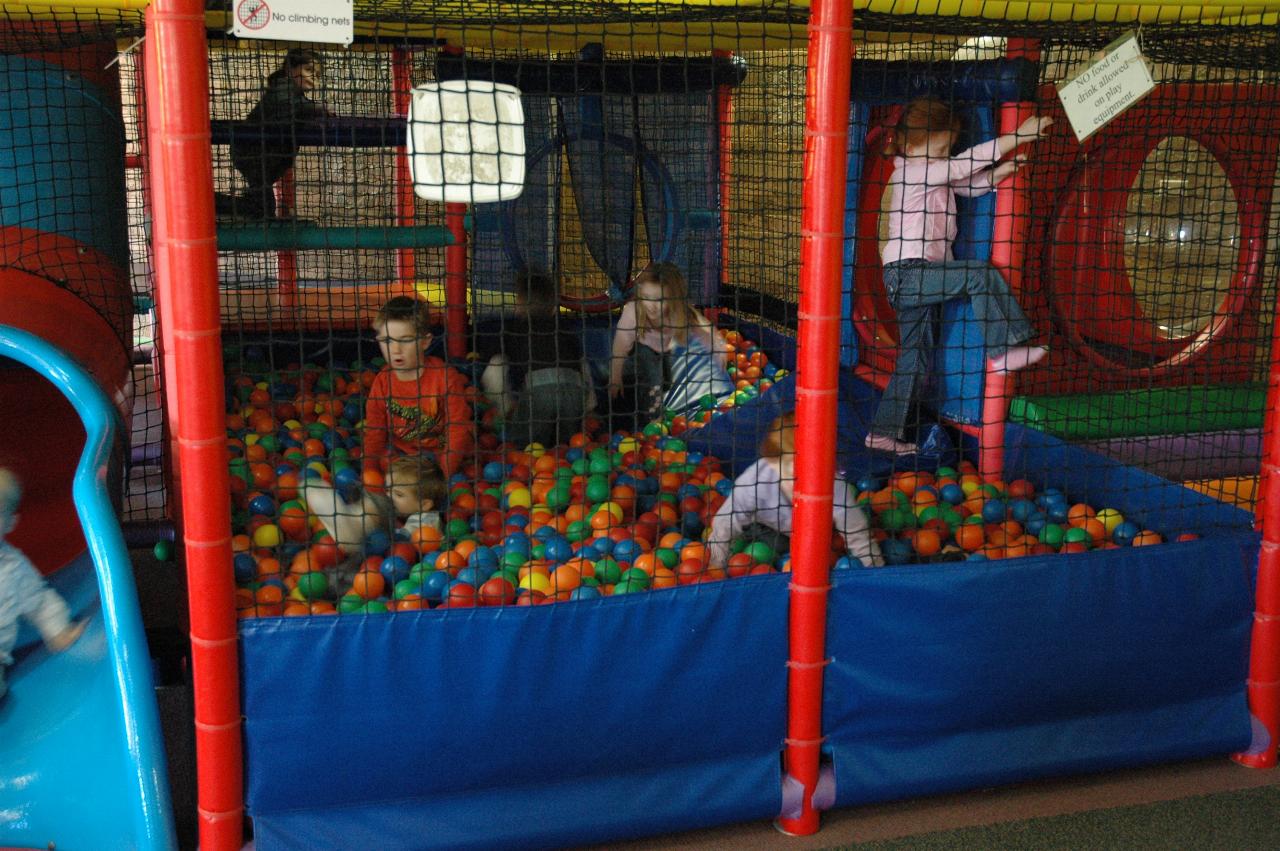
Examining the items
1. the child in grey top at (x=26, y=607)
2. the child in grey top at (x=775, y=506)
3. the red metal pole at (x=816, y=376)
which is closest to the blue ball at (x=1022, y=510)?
the child in grey top at (x=775, y=506)

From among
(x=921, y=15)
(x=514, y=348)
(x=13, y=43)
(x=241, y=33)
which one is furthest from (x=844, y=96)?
(x=514, y=348)

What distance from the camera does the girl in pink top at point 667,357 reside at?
4.36m

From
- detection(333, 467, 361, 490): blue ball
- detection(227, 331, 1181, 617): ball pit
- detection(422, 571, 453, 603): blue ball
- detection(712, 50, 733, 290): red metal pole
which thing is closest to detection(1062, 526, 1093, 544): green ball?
detection(227, 331, 1181, 617): ball pit

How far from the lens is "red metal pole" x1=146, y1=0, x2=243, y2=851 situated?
190 centimetres

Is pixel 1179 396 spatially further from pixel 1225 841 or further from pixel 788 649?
pixel 788 649

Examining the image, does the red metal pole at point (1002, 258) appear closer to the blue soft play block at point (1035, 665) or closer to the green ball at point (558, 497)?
the blue soft play block at point (1035, 665)

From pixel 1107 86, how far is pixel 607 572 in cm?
156

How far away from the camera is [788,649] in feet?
7.78

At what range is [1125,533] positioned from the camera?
3.03 m

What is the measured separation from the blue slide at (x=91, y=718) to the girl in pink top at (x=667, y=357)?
86.9 inches

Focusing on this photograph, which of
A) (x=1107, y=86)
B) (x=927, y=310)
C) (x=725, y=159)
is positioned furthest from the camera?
(x=725, y=159)

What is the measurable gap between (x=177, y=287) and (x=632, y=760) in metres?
1.22

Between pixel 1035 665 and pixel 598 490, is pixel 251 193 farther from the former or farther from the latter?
pixel 1035 665

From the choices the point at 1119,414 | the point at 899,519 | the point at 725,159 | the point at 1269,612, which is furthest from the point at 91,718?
the point at 725,159
